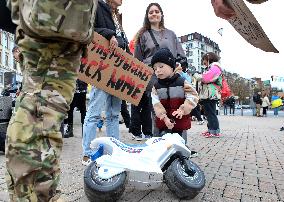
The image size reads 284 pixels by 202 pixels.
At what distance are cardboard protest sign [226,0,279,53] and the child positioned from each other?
1.93 metres

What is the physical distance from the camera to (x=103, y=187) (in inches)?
84.3

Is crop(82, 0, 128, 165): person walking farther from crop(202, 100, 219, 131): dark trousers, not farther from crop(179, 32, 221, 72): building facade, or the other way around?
crop(179, 32, 221, 72): building facade

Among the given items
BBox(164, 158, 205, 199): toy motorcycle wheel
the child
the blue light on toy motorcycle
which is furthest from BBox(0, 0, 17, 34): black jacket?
the child

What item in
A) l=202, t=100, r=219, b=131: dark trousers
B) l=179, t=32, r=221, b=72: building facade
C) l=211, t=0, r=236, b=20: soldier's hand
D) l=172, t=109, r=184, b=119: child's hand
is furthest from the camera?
l=179, t=32, r=221, b=72: building facade

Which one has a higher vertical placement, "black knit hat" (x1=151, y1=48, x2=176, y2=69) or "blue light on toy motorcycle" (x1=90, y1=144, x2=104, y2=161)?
"black knit hat" (x1=151, y1=48, x2=176, y2=69)

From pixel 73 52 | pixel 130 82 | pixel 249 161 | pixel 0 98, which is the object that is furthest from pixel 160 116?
pixel 0 98

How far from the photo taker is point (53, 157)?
4.23 ft

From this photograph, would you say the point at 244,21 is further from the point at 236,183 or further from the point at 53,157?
the point at 236,183

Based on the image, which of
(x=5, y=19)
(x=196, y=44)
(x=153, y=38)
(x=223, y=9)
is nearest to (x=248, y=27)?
(x=223, y=9)

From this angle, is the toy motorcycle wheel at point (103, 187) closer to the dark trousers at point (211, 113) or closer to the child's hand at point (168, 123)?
the child's hand at point (168, 123)

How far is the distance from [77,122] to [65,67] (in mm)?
8971

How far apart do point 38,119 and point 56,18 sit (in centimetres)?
37

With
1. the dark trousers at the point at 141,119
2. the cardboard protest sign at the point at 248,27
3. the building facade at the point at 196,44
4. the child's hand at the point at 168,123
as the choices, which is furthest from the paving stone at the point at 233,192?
the building facade at the point at 196,44

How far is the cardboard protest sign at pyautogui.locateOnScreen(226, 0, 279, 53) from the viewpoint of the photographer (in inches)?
51.6
